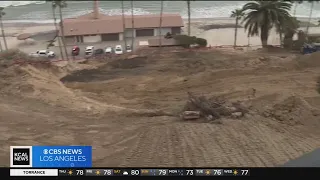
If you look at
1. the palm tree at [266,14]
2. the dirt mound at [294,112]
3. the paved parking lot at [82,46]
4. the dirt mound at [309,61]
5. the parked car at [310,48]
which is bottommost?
the paved parking lot at [82,46]

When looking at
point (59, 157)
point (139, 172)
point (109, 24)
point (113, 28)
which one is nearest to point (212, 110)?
point (139, 172)

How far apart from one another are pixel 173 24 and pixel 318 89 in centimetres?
2796

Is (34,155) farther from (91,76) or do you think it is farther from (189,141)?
(91,76)

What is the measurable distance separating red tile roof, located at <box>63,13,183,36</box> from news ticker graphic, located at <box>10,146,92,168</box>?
1340 inches

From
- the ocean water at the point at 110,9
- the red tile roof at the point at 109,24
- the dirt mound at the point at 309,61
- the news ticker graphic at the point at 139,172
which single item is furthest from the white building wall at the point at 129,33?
the news ticker graphic at the point at 139,172

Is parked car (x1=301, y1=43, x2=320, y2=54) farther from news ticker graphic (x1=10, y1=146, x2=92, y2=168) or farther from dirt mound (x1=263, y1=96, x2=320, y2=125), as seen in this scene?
news ticker graphic (x1=10, y1=146, x2=92, y2=168)

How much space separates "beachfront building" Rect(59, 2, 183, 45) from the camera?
39938mm

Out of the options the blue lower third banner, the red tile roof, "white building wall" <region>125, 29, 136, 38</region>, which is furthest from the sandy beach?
Answer: the blue lower third banner

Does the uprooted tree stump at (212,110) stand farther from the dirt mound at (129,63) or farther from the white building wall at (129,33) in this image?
the white building wall at (129,33)

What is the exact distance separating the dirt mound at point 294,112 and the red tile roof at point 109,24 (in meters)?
29.5

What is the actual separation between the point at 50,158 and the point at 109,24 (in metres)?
35.5

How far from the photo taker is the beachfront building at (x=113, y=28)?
39.9 m

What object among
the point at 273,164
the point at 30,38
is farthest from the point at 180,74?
the point at 30,38

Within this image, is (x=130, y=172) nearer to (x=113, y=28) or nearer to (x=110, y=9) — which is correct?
(x=113, y=28)
